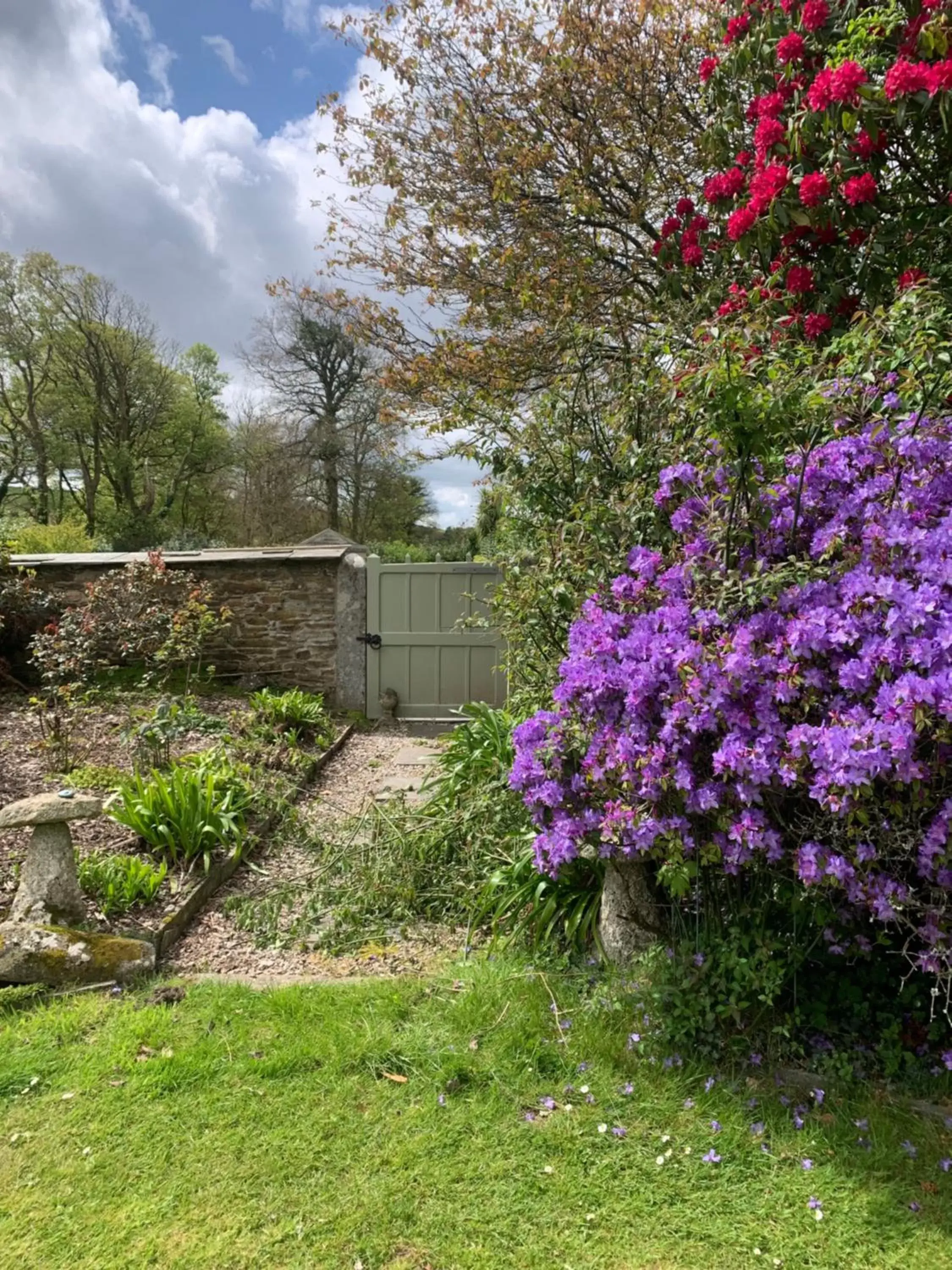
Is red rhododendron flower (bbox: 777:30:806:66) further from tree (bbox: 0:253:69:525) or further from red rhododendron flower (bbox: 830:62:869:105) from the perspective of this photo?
tree (bbox: 0:253:69:525)

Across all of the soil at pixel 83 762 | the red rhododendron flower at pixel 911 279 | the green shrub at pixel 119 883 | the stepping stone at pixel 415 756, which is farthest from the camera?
the stepping stone at pixel 415 756

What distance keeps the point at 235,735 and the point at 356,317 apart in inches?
192

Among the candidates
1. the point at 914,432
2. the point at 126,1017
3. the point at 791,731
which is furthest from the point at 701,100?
the point at 126,1017

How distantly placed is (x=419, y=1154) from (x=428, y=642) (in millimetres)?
5980

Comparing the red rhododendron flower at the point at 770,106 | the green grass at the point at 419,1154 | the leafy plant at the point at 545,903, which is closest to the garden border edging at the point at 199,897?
the green grass at the point at 419,1154

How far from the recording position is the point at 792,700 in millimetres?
1995

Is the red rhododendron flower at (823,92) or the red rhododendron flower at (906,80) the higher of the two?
the red rhododendron flower at (823,92)

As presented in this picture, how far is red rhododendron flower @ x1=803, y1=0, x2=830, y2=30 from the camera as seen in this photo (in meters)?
3.46

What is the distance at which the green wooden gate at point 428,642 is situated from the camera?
25.4ft

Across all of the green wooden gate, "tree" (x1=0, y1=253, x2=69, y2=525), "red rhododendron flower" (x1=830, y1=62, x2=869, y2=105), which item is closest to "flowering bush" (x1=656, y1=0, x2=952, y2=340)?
"red rhododendron flower" (x1=830, y1=62, x2=869, y2=105)

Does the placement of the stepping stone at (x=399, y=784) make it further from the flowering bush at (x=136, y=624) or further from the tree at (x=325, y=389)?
the tree at (x=325, y=389)

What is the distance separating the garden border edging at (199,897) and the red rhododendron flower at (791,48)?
4865 millimetres

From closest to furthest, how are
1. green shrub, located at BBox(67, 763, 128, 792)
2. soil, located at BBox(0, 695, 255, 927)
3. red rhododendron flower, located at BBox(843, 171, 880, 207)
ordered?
red rhododendron flower, located at BBox(843, 171, 880, 207) < soil, located at BBox(0, 695, 255, 927) < green shrub, located at BBox(67, 763, 128, 792)

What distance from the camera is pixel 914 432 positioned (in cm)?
215
